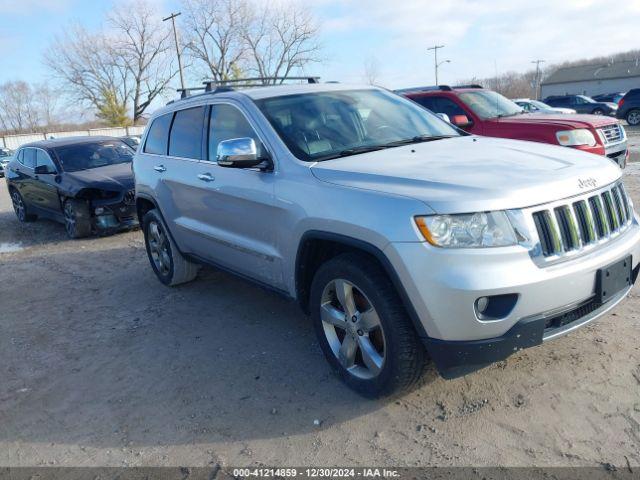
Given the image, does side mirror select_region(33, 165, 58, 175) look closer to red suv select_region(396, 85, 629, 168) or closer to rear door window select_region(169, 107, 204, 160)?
rear door window select_region(169, 107, 204, 160)

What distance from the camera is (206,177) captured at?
4.34 m

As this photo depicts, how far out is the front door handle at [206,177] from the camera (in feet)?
14.0

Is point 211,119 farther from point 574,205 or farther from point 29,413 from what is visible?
point 574,205

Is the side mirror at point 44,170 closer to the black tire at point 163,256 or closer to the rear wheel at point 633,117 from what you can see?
the black tire at point 163,256

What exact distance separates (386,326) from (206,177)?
2137 millimetres

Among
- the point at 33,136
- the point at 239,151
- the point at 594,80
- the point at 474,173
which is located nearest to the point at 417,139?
the point at 474,173

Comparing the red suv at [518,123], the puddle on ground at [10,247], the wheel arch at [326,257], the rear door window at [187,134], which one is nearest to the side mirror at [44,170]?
the puddle on ground at [10,247]

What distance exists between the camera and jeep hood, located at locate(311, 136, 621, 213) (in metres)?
2.66

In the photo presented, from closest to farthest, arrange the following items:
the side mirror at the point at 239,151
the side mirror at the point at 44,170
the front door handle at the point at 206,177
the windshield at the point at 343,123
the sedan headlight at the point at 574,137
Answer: the side mirror at the point at 239,151 < the windshield at the point at 343,123 < the front door handle at the point at 206,177 < the sedan headlight at the point at 574,137 < the side mirror at the point at 44,170

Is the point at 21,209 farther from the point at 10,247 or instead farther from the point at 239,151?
the point at 239,151

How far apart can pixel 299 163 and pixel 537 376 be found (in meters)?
1.96

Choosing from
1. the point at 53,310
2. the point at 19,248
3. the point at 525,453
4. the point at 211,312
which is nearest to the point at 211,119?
the point at 211,312

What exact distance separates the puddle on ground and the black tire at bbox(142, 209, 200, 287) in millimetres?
3883

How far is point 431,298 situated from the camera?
263 cm
